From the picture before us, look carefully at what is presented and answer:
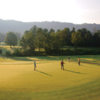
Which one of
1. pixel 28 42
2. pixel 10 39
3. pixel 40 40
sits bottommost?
pixel 28 42

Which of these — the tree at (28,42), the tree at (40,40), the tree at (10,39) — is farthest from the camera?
the tree at (10,39)

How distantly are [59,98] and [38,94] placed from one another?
7.15 feet

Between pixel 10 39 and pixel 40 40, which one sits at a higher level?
pixel 10 39

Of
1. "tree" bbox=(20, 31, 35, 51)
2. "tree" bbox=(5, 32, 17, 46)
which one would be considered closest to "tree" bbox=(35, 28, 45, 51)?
"tree" bbox=(20, 31, 35, 51)

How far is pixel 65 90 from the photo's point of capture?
11984 millimetres

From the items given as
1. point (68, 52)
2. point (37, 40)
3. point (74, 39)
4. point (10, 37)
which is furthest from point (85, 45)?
point (10, 37)

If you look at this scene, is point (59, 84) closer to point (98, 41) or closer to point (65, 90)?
point (65, 90)

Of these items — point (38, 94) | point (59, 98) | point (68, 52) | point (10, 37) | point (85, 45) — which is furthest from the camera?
point (85, 45)

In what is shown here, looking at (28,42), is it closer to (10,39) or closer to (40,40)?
(40,40)

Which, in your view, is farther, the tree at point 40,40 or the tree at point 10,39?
the tree at point 10,39

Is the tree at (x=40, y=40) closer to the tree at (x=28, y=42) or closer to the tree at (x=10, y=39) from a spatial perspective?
the tree at (x=28, y=42)

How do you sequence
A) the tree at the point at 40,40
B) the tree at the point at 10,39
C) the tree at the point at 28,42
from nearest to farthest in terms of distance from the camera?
the tree at the point at 40,40, the tree at the point at 28,42, the tree at the point at 10,39

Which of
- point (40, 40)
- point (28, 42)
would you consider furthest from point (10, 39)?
point (40, 40)

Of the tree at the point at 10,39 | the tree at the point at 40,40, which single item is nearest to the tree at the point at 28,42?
the tree at the point at 40,40
